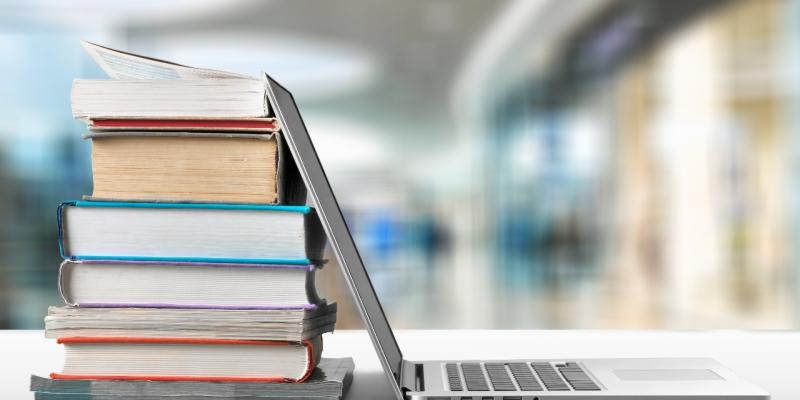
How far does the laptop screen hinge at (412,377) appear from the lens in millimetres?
774

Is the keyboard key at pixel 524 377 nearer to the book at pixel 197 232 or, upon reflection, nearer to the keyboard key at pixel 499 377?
Result: the keyboard key at pixel 499 377

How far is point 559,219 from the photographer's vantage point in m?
4.37

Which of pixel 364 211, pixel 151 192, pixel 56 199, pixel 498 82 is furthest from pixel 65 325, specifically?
pixel 498 82

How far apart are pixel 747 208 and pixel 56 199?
151 inches

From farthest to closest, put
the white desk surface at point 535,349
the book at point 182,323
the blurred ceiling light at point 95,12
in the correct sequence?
the blurred ceiling light at point 95,12 < the white desk surface at point 535,349 < the book at point 182,323

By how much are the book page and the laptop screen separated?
0.24ft

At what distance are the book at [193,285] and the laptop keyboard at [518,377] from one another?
18cm

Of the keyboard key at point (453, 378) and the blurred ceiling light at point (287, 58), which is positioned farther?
the blurred ceiling light at point (287, 58)

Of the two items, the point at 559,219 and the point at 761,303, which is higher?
the point at 559,219

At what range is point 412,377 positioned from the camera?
0.83 m

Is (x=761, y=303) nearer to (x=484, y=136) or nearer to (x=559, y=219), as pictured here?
(x=559, y=219)

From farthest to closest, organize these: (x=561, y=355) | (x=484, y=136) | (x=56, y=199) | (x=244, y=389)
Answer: (x=484, y=136)
(x=56, y=199)
(x=561, y=355)
(x=244, y=389)

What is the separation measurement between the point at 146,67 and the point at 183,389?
14.2 inches

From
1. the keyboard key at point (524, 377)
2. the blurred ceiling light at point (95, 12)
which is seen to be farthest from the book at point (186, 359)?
the blurred ceiling light at point (95, 12)
